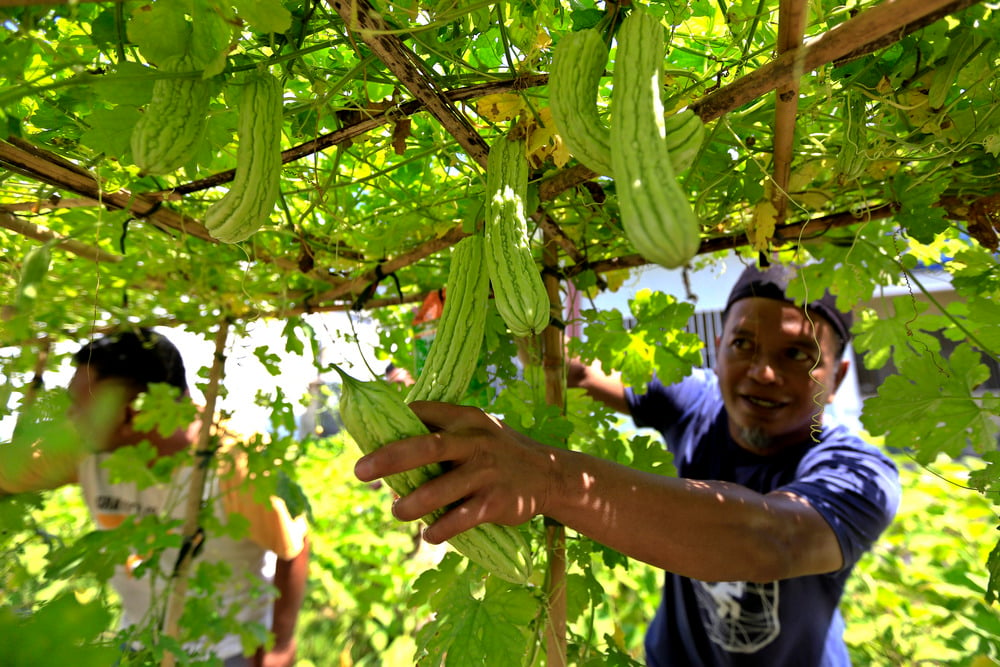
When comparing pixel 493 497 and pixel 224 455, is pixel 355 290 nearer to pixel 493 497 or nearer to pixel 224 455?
pixel 224 455

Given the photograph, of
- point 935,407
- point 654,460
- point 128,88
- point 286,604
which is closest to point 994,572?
point 935,407

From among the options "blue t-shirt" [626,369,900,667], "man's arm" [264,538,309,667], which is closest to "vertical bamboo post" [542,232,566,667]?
"blue t-shirt" [626,369,900,667]

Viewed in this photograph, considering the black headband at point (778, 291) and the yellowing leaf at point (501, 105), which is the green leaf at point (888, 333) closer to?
the black headband at point (778, 291)

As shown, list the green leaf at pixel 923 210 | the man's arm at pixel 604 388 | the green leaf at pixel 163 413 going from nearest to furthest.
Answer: the green leaf at pixel 923 210, the green leaf at pixel 163 413, the man's arm at pixel 604 388

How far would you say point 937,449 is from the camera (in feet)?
5.27

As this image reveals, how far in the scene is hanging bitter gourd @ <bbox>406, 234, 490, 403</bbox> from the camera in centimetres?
99

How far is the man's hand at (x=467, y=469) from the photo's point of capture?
0.83m

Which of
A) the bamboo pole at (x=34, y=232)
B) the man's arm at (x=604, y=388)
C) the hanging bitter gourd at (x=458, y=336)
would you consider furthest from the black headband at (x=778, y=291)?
the bamboo pole at (x=34, y=232)

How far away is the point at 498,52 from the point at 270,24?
635 millimetres

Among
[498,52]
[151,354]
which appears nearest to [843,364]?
[498,52]

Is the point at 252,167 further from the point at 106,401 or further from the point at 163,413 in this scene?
the point at 106,401

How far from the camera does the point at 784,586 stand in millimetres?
2391

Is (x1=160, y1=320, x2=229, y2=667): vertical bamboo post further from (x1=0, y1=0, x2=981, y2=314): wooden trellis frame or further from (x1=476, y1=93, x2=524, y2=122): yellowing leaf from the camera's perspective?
(x1=476, y1=93, x2=524, y2=122): yellowing leaf

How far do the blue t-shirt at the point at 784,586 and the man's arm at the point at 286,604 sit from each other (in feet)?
6.55
